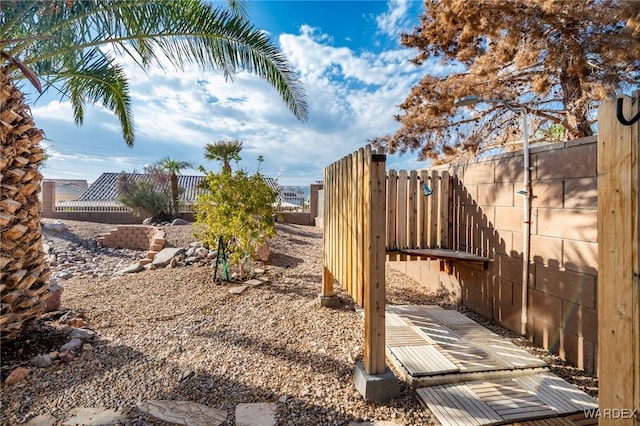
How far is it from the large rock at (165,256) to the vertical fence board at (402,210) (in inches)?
179

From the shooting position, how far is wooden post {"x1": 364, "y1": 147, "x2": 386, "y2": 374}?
2.20 m

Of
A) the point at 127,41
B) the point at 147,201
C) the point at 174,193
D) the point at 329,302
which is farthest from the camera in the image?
the point at 174,193

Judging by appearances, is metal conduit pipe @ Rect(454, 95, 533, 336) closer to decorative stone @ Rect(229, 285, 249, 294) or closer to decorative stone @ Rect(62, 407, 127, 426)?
decorative stone @ Rect(229, 285, 249, 294)

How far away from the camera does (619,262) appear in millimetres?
1142

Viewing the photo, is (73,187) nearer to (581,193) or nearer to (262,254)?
(262,254)

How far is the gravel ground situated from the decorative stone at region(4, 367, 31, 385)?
0.14 ft

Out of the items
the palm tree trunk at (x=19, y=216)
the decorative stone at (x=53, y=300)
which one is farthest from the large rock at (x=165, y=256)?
the palm tree trunk at (x=19, y=216)

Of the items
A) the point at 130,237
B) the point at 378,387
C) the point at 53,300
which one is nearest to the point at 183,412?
the point at 378,387

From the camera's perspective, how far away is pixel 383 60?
6.65 m

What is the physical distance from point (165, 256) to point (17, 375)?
4.15m

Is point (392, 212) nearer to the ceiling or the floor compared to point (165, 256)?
Result: nearer to the ceiling

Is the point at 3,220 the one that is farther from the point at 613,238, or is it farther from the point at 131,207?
the point at 131,207

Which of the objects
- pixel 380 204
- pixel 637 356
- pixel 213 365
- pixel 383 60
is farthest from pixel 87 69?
pixel 637 356

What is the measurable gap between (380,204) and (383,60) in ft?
18.2
